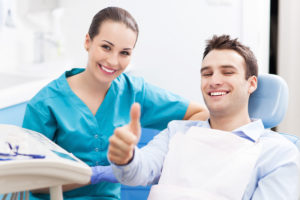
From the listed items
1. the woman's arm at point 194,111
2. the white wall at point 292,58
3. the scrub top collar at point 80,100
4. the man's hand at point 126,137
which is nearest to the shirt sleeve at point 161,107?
the woman's arm at point 194,111

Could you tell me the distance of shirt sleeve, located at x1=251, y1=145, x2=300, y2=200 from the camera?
4.09 ft

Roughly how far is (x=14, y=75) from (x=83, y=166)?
4.50ft

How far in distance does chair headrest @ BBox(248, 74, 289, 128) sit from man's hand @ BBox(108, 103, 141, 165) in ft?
2.07

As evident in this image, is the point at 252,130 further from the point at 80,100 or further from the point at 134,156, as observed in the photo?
the point at 80,100

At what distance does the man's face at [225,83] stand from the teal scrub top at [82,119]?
38 centimetres

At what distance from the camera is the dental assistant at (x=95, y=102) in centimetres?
157

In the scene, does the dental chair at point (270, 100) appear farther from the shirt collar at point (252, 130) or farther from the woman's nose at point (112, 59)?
the woman's nose at point (112, 59)

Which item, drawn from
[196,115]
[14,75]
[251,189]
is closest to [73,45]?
[14,75]

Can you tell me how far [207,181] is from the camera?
1300 millimetres

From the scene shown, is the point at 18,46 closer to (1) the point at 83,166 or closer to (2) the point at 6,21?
(2) the point at 6,21

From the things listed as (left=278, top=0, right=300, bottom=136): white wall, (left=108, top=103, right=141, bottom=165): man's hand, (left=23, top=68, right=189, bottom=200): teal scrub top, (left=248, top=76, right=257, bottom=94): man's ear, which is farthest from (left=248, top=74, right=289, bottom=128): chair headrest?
(left=278, top=0, right=300, bottom=136): white wall

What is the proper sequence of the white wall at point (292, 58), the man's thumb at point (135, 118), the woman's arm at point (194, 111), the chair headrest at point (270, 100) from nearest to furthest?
the man's thumb at point (135, 118), the chair headrest at point (270, 100), the woman's arm at point (194, 111), the white wall at point (292, 58)

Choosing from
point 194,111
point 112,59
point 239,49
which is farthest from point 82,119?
point 239,49

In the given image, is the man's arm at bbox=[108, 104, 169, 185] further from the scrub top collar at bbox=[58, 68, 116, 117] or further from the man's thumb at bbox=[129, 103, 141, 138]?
the scrub top collar at bbox=[58, 68, 116, 117]
